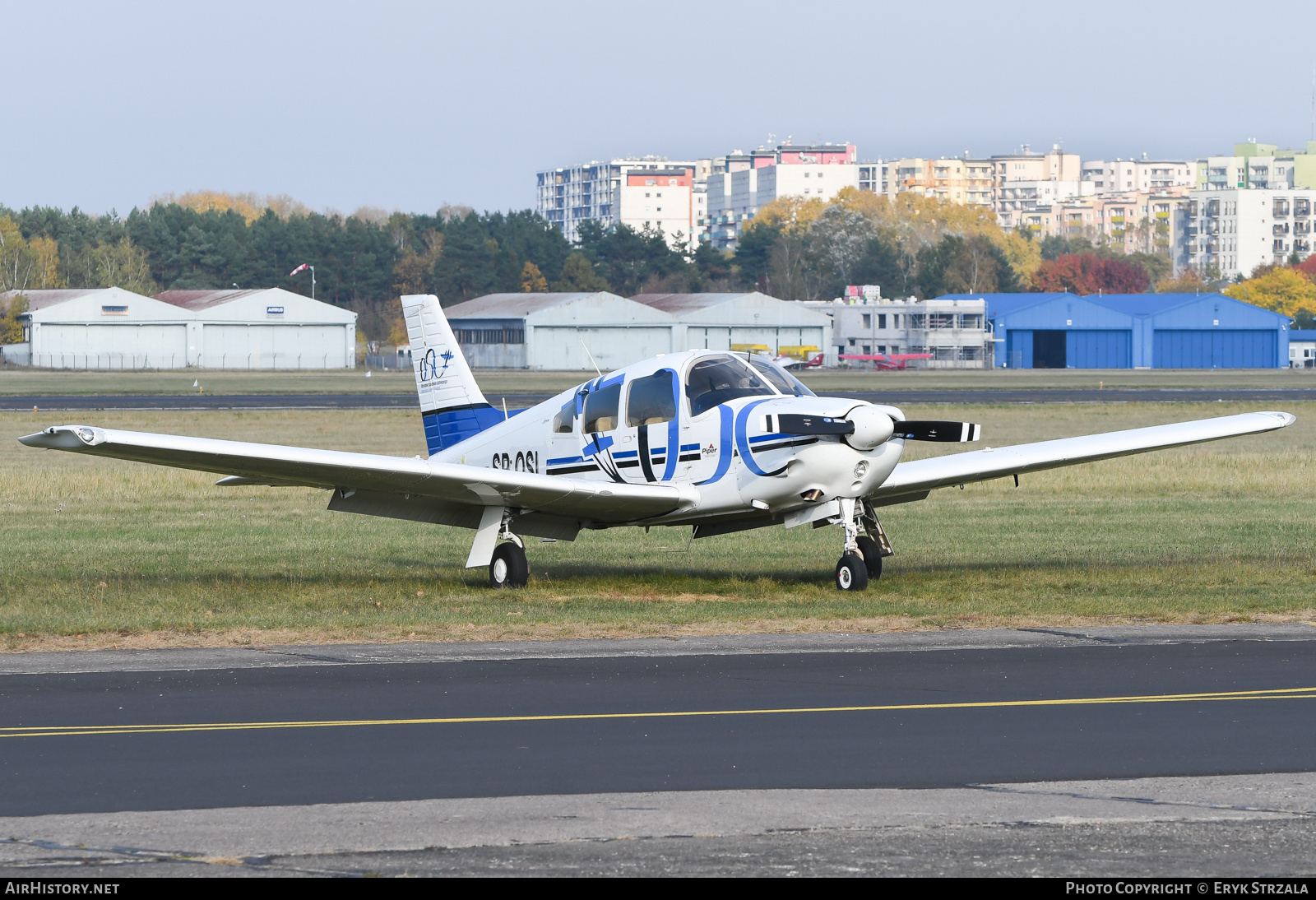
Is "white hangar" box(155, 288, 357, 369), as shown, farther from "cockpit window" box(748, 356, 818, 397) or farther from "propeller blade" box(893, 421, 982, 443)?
"propeller blade" box(893, 421, 982, 443)

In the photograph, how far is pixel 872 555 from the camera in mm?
17047

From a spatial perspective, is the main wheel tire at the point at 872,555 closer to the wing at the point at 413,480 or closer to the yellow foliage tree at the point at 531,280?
the wing at the point at 413,480

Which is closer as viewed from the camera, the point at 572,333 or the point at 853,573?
the point at 853,573

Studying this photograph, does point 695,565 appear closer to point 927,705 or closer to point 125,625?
point 125,625

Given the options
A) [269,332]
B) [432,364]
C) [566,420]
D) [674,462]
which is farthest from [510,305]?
[674,462]

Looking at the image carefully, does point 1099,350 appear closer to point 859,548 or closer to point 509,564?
point 859,548

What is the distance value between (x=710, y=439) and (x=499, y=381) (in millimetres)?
73460

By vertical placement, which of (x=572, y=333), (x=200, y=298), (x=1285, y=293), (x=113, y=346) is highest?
(x=1285, y=293)

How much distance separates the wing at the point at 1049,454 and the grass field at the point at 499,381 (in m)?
52.4

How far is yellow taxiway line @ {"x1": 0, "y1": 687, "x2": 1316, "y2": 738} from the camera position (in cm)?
987

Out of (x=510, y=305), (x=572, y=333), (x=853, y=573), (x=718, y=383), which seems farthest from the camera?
(x=510, y=305)

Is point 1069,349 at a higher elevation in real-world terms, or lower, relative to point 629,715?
higher

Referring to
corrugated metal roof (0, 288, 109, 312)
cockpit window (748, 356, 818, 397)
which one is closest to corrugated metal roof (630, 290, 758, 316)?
corrugated metal roof (0, 288, 109, 312)
